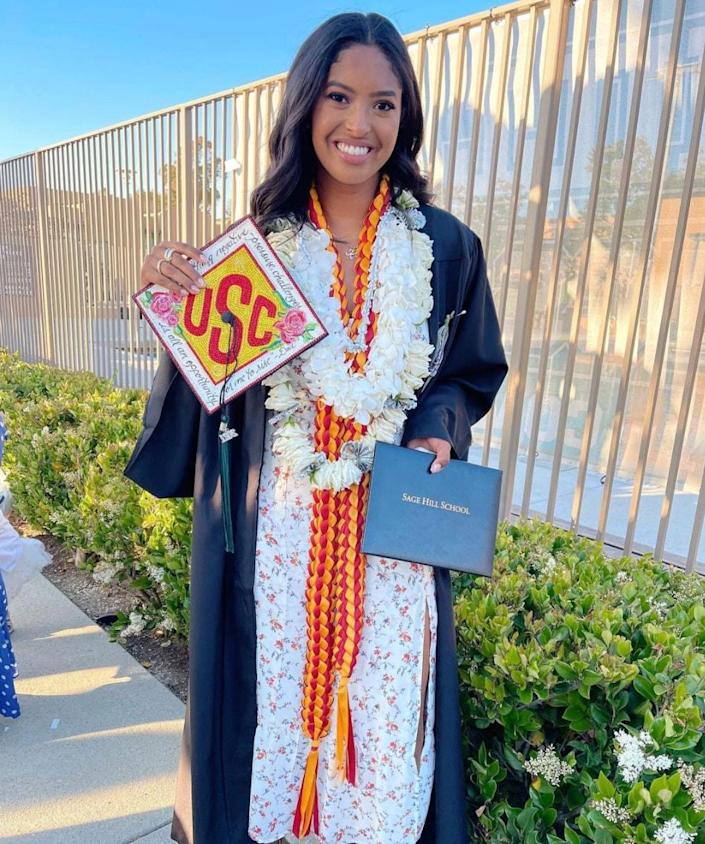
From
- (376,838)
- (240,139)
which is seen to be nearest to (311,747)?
(376,838)

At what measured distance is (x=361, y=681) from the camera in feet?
4.77

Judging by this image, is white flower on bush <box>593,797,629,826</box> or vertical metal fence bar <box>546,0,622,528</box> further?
vertical metal fence bar <box>546,0,622,528</box>

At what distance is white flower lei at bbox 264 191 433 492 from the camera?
1.34 m

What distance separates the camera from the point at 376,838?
4.86 feet

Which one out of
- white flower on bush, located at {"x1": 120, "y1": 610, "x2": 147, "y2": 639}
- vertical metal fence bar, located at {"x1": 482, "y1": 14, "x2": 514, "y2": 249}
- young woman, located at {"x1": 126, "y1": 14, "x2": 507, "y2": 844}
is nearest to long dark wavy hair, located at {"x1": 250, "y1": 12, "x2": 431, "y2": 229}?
young woman, located at {"x1": 126, "y1": 14, "x2": 507, "y2": 844}

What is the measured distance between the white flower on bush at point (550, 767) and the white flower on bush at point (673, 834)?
0.28 metres

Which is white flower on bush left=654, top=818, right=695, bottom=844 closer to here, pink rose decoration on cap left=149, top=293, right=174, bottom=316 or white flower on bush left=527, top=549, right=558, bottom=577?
white flower on bush left=527, top=549, right=558, bottom=577

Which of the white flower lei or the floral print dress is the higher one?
the white flower lei

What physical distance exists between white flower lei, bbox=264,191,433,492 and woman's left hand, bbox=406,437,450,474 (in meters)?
0.06

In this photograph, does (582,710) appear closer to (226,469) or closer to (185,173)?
(226,469)

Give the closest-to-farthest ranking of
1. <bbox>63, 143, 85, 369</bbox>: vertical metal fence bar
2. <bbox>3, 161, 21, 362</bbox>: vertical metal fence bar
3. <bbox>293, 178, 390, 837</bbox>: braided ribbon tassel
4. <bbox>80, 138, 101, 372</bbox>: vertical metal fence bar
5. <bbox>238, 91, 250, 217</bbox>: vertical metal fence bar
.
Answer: <bbox>293, 178, 390, 837</bbox>: braided ribbon tassel, <bbox>238, 91, 250, 217</bbox>: vertical metal fence bar, <bbox>80, 138, 101, 372</bbox>: vertical metal fence bar, <bbox>63, 143, 85, 369</bbox>: vertical metal fence bar, <bbox>3, 161, 21, 362</bbox>: vertical metal fence bar

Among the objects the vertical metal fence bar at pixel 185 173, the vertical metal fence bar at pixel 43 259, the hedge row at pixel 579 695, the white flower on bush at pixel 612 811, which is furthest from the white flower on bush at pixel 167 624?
the vertical metal fence bar at pixel 43 259

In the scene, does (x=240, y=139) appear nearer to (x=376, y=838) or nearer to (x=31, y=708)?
(x=31, y=708)

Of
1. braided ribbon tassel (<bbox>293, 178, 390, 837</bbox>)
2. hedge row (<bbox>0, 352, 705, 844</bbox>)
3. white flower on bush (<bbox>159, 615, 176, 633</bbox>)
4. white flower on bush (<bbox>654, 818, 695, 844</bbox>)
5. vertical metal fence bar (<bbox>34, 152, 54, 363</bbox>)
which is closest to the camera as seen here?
white flower on bush (<bbox>654, 818, 695, 844</bbox>)
